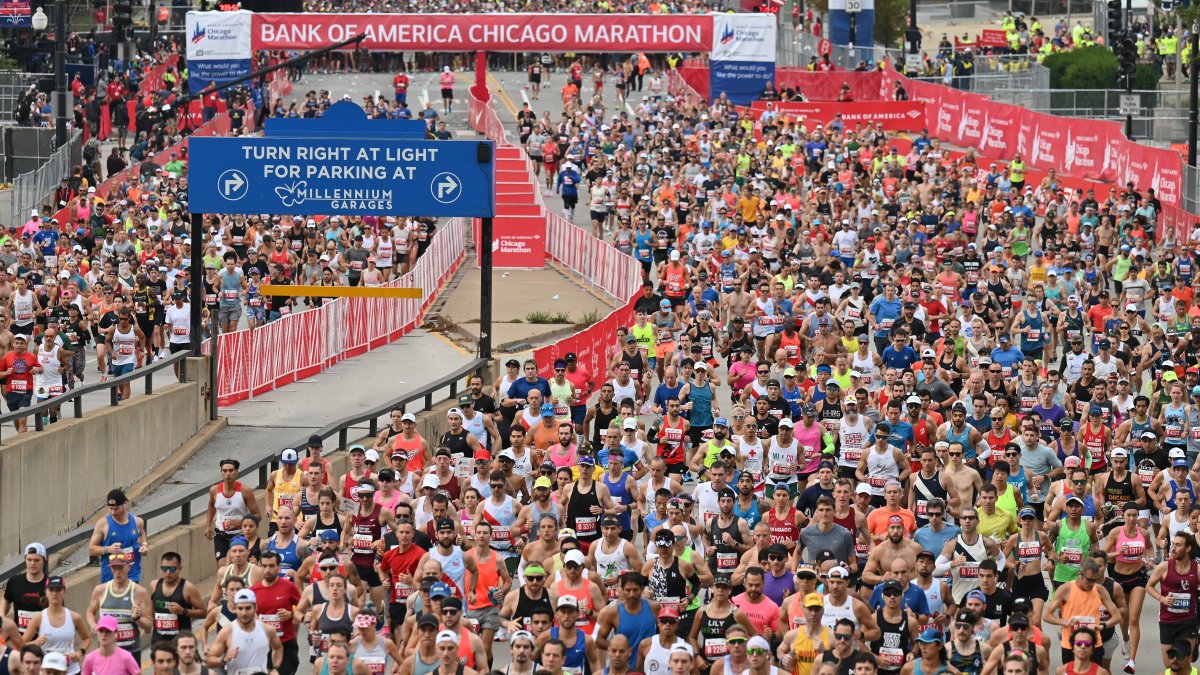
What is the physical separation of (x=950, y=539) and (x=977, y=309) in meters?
9.01

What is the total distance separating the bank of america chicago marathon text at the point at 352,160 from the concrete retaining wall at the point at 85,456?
2647 mm

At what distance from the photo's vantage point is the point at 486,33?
57.0m

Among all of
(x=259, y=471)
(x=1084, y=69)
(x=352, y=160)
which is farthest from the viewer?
(x=1084, y=69)

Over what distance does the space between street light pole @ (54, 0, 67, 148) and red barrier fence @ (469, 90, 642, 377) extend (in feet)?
30.1

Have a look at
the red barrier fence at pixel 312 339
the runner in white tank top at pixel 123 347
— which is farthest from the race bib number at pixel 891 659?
the runner in white tank top at pixel 123 347

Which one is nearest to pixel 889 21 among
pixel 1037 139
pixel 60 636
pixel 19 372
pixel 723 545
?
pixel 1037 139

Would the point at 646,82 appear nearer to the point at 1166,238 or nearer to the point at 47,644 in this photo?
the point at 1166,238

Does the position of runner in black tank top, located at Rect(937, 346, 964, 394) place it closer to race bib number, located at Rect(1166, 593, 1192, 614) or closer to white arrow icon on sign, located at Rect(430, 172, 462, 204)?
white arrow icon on sign, located at Rect(430, 172, 462, 204)

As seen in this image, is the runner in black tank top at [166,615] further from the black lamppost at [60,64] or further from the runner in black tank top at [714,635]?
the black lamppost at [60,64]

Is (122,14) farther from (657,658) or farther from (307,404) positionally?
(657,658)

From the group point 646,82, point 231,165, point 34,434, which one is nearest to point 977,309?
point 231,165

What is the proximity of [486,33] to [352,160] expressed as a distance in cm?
3267

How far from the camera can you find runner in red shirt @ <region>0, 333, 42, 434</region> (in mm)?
23672

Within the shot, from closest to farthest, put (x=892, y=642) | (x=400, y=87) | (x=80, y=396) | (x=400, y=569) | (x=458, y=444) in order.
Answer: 1. (x=892, y=642)
2. (x=400, y=569)
3. (x=458, y=444)
4. (x=80, y=396)
5. (x=400, y=87)
